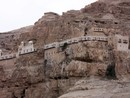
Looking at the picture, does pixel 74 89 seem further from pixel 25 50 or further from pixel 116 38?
pixel 25 50

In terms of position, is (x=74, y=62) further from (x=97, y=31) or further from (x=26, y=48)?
(x=26, y=48)

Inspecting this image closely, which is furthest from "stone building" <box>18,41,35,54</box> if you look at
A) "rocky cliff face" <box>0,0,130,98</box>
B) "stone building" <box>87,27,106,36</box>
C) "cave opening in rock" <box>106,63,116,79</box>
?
"cave opening in rock" <box>106,63,116,79</box>

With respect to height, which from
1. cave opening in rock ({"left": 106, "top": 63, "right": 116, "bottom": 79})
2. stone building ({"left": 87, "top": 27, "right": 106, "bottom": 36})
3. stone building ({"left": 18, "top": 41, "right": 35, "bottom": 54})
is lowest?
cave opening in rock ({"left": 106, "top": 63, "right": 116, "bottom": 79})

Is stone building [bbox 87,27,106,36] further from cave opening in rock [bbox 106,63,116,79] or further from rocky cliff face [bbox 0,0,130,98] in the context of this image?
cave opening in rock [bbox 106,63,116,79]

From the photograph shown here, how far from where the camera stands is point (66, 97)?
261 feet

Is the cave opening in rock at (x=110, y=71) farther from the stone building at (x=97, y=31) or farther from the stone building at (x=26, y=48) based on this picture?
the stone building at (x=26, y=48)

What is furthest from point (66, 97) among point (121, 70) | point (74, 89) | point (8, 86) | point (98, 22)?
point (8, 86)

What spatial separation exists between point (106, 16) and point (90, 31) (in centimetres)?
591

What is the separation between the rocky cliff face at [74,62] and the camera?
81.9m

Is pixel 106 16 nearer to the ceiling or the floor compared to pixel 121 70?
nearer to the ceiling

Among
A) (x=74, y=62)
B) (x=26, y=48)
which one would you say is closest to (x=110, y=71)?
(x=74, y=62)

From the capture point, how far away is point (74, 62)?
85688 millimetres

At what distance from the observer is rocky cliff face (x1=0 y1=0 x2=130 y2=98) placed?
8194 cm

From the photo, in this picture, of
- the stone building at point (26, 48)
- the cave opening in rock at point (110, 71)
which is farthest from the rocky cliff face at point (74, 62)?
the stone building at point (26, 48)
